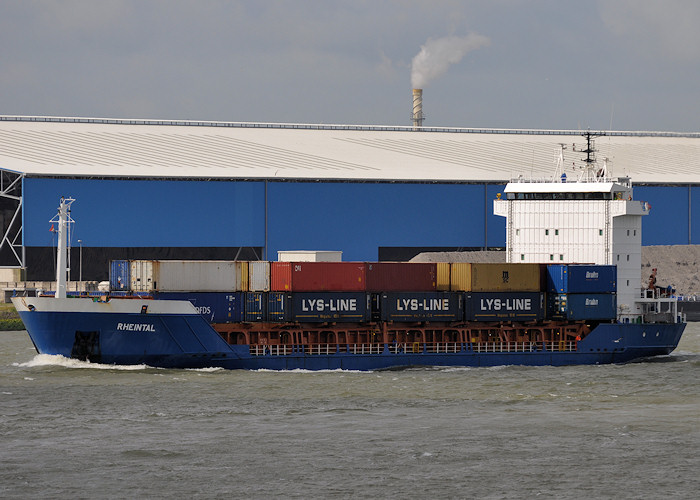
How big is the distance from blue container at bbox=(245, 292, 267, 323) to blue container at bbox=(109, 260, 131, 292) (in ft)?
15.7

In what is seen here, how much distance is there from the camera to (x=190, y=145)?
89812 mm

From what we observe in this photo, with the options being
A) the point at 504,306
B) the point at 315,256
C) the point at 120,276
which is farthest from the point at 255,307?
the point at 315,256

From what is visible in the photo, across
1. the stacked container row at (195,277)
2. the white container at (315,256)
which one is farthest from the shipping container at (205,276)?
the white container at (315,256)

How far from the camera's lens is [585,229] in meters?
52.6

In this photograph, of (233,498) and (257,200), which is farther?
(257,200)

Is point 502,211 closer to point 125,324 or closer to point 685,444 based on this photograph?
point 125,324

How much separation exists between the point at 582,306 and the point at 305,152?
45.1m

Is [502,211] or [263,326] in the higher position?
[502,211]

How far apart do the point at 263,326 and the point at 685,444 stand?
764 inches

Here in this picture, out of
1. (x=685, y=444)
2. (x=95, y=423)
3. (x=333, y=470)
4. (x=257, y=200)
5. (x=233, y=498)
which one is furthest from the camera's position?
(x=257, y=200)

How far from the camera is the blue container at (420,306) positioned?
4741 centimetres

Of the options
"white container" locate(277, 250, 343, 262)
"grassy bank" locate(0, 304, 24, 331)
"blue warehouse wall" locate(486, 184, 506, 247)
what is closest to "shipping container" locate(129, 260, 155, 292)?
"white container" locate(277, 250, 343, 262)

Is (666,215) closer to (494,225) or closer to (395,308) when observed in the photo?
(494,225)

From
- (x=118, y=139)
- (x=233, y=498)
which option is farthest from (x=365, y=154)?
(x=233, y=498)
